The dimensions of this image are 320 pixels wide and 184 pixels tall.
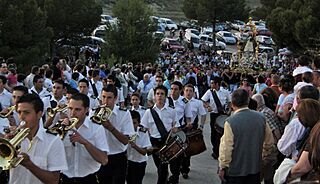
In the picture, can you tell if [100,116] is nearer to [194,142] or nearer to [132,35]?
[194,142]

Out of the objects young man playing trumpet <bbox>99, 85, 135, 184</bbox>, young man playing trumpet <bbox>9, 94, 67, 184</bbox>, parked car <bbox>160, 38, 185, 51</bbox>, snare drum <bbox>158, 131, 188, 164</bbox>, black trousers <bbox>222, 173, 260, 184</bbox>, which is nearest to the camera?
young man playing trumpet <bbox>9, 94, 67, 184</bbox>

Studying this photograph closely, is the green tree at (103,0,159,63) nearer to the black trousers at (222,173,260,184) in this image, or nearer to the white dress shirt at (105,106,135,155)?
the white dress shirt at (105,106,135,155)

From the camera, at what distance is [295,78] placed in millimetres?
10914

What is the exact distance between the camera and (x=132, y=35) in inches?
1265

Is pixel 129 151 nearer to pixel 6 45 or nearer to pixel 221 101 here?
pixel 221 101

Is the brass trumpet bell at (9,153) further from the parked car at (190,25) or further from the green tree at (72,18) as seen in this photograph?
the parked car at (190,25)

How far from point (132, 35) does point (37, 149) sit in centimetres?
2724

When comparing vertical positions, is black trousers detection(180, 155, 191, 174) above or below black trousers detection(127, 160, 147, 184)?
below

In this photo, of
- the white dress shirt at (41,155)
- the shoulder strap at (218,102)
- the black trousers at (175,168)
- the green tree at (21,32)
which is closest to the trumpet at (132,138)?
the black trousers at (175,168)

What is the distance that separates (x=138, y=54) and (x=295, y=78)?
2167cm

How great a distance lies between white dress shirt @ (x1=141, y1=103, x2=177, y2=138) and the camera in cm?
930

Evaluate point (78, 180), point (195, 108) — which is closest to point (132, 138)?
point (78, 180)

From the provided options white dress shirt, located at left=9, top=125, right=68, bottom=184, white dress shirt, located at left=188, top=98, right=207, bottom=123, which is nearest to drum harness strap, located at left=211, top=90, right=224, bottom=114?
white dress shirt, located at left=188, top=98, right=207, bottom=123

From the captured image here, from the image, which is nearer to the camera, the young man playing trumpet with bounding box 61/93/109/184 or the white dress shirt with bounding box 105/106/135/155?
the young man playing trumpet with bounding box 61/93/109/184
